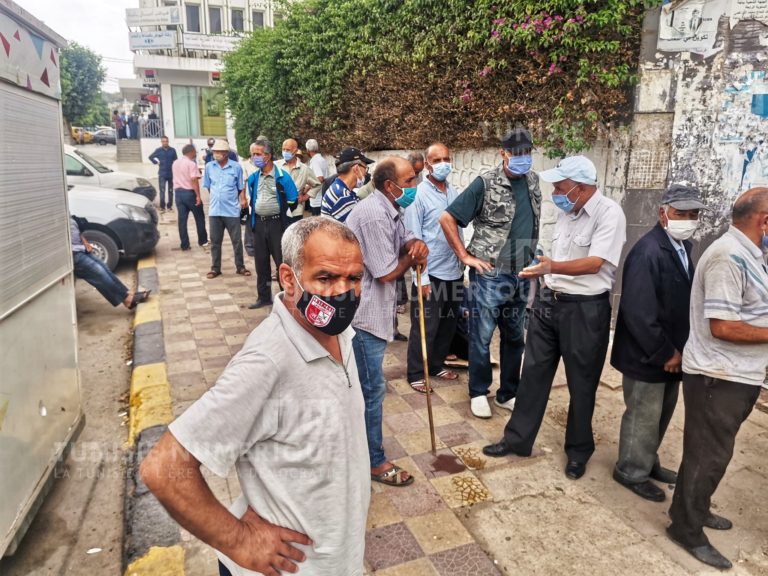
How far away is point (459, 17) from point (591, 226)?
4685 millimetres

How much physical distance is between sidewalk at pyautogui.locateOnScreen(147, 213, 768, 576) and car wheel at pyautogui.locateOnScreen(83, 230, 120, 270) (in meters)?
4.66

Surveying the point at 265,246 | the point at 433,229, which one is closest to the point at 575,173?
the point at 433,229

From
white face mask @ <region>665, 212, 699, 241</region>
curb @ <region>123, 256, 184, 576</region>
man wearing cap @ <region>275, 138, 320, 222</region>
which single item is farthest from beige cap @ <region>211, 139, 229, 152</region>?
white face mask @ <region>665, 212, 699, 241</region>

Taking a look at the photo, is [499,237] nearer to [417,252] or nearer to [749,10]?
[417,252]

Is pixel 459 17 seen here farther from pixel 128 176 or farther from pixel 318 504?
pixel 128 176

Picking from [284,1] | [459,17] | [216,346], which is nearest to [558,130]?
[459,17]

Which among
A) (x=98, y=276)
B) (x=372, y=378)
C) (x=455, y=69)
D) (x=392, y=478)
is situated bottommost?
(x=392, y=478)

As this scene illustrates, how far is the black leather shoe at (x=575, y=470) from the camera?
3.75m

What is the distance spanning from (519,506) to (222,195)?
6567 millimetres

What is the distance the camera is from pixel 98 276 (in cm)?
701

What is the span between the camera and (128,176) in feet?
40.7

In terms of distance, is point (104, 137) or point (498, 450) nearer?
point (498, 450)

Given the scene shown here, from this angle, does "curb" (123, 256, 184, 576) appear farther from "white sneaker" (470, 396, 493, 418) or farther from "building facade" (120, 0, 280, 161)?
"building facade" (120, 0, 280, 161)

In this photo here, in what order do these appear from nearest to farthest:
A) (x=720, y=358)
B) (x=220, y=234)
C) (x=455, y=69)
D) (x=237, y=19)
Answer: (x=720, y=358) < (x=455, y=69) < (x=220, y=234) < (x=237, y=19)
